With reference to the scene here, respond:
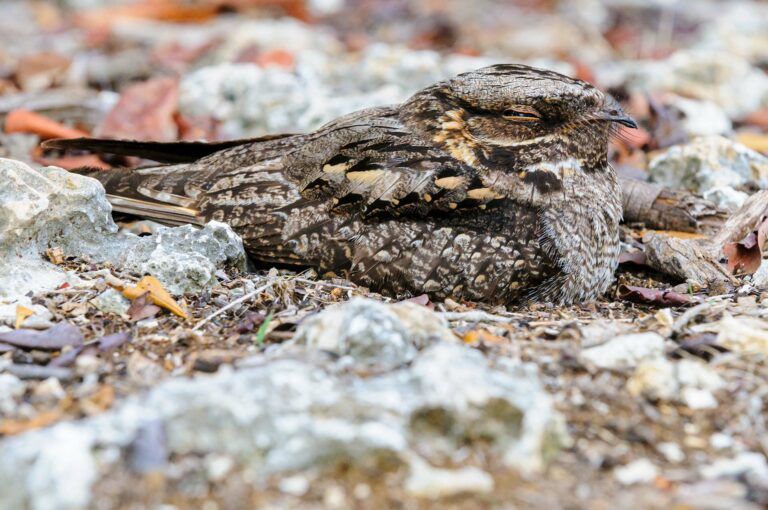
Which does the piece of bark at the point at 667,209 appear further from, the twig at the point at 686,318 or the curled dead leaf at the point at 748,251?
the twig at the point at 686,318

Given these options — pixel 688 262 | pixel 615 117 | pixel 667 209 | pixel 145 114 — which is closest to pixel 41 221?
pixel 615 117

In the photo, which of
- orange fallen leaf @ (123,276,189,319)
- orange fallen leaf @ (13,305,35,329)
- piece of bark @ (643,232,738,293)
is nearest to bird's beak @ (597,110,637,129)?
piece of bark @ (643,232,738,293)

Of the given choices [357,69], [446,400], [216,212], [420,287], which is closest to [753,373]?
[446,400]

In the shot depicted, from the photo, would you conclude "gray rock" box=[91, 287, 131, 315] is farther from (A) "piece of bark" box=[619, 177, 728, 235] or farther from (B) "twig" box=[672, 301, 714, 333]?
(A) "piece of bark" box=[619, 177, 728, 235]

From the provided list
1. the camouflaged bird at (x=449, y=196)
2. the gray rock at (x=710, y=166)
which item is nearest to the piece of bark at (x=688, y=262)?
the camouflaged bird at (x=449, y=196)

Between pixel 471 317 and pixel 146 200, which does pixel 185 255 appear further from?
pixel 471 317

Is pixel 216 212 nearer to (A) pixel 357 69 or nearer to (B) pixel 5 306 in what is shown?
(B) pixel 5 306

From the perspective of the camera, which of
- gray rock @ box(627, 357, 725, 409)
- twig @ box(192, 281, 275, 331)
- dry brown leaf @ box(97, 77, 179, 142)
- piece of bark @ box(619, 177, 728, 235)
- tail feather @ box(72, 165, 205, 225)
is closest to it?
gray rock @ box(627, 357, 725, 409)
